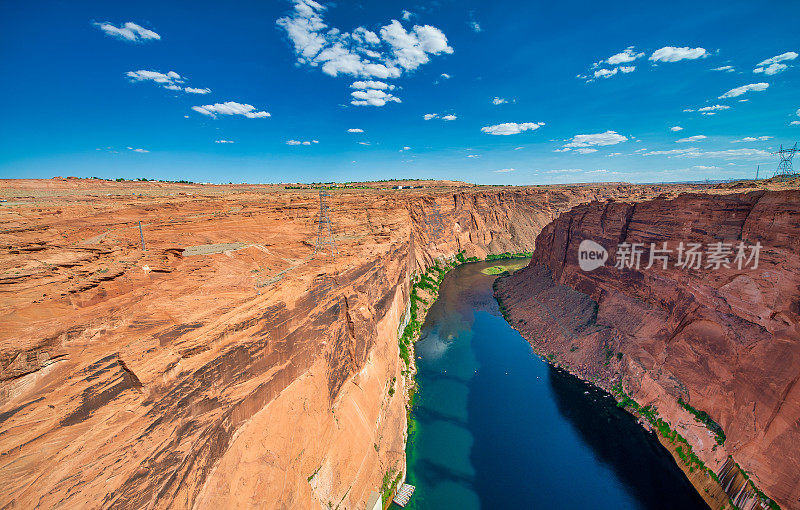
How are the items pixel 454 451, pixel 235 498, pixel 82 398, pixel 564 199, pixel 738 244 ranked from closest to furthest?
pixel 82 398 → pixel 235 498 → pixel 738 244 → pixel 454 451 → pixel 564 199

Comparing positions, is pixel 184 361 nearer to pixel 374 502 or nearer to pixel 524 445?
pixel 374 502

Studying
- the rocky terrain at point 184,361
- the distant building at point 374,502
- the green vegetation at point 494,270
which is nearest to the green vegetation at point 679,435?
the rocky terrain at point 184,361

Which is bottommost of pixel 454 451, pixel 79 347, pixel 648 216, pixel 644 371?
pixel 454 451

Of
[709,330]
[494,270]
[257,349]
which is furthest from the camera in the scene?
[494,270]

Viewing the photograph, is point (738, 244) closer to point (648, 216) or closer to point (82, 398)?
point (648, 216)

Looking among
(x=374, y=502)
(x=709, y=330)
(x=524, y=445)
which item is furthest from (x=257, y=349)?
(x=709, y=330)

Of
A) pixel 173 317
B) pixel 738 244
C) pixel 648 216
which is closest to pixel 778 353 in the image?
pixel 738 244
